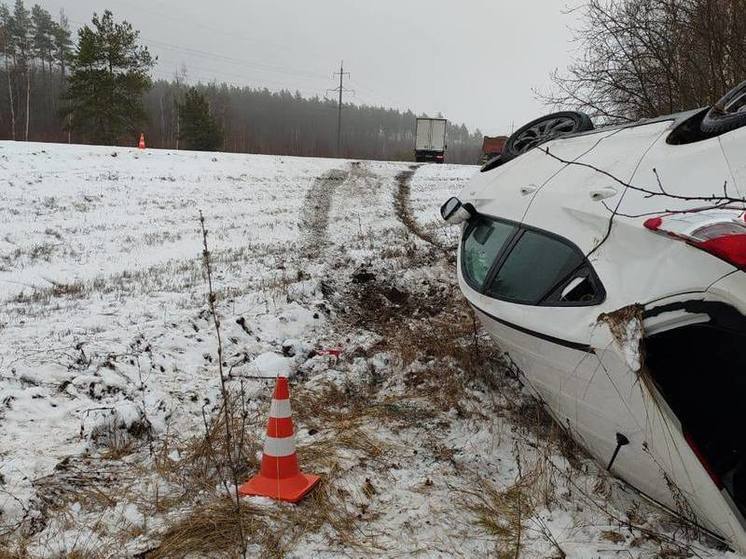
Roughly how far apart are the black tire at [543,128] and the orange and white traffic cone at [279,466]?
3042 mm

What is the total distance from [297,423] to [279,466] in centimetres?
89

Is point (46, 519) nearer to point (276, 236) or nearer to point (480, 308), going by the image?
point (480, 308)

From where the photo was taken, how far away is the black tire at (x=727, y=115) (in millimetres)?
2617

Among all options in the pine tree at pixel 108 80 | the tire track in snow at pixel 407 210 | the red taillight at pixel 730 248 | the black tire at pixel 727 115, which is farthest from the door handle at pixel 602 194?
the pine tree at pixel 108 80

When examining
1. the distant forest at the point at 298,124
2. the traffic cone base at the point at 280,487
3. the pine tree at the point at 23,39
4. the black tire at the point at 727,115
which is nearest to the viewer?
the black tire at the point at 727,115

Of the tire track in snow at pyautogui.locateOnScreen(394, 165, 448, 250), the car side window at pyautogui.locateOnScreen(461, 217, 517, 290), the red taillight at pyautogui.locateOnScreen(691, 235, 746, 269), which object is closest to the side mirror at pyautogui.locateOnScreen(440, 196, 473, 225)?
the car side window at pyautogui.locateOnScreen(461, 217, 517, 290)

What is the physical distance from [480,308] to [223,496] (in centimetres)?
184

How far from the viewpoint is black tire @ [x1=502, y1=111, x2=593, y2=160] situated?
4.95m

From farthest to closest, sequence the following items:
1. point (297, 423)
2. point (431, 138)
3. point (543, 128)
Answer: point (431, 138) → point (543, 128) → point (297, 423)

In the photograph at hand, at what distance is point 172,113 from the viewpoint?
73438 mm

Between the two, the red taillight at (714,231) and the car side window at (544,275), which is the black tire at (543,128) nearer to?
the car side window at (544,275)

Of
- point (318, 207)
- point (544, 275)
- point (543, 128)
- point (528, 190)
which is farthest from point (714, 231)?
point (318, 207)

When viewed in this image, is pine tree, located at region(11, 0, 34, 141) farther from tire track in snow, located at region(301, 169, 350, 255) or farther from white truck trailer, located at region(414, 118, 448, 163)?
tire track in snow, located at region(301, 169, 350, 255)

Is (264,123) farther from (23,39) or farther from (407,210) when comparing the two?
(407,210)
